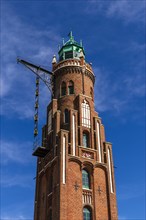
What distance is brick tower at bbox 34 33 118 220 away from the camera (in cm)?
4078

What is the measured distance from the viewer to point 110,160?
1829 inches

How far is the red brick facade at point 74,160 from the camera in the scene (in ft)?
133

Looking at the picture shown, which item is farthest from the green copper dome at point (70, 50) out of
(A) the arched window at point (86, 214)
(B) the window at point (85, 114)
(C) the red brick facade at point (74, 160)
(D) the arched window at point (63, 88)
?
(A) the arched window at point (86, 214)

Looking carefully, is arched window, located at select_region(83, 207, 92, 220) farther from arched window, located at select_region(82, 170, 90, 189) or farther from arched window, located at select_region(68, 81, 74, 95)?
arched window, located at select_region(68, 81, 74, 95)

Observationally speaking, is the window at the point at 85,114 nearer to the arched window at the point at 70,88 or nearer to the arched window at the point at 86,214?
the arched window at the point at 70,88

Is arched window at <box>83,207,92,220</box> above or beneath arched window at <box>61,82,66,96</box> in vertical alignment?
beneath

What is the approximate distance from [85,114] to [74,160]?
7.96 metres

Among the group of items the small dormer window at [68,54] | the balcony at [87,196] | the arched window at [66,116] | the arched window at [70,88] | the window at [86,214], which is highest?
the small dormer window at [68,54]

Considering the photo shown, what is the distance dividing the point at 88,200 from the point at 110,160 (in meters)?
6.83

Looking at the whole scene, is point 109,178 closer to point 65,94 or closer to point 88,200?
point 88,200

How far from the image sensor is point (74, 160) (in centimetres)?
4331

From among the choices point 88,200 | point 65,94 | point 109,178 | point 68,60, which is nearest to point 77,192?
point 88,200

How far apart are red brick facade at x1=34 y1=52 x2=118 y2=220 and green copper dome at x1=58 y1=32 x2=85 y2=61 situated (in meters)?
2.88

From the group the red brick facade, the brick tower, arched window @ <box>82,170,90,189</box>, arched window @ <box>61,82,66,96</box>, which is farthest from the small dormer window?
arched window @ <box>82,170,90,189</box>
